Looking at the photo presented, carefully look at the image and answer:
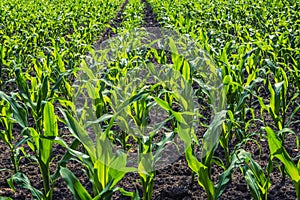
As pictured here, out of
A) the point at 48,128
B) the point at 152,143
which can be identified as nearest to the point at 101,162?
the point at 48,128

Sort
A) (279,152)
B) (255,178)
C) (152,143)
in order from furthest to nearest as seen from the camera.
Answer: (152,143) < (255,178) < (279,152)

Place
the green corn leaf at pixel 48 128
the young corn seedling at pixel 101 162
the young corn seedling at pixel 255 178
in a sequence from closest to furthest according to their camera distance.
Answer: the young corn seedling at pixel 101 162 < the young corn seedling at pixel 255 178 < the green corn leaf at pixel 48 128

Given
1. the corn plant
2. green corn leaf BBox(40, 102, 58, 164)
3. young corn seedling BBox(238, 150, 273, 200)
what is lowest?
young corn seedling BBox(238, 150, 273, 200)

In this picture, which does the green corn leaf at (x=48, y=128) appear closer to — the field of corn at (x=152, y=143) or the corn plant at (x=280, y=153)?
the field of corn at (x=152, y=143)

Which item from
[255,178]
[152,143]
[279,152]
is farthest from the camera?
[152,143]

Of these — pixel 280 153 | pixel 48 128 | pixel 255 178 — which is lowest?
pixel 255 178

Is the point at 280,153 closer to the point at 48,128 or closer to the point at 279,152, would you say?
the point at 279,152

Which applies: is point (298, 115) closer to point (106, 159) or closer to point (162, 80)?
point (162, 80)

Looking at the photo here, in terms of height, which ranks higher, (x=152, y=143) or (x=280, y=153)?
(x=280, y=153)

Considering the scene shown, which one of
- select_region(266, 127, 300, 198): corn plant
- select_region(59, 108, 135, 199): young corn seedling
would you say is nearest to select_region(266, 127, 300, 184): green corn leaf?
select_region(266, 127, 300, 198): corn plant

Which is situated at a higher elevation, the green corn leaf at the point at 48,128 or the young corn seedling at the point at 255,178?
the green corn leaf at the point at 48,128

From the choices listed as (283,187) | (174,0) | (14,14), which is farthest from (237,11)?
(283,187)

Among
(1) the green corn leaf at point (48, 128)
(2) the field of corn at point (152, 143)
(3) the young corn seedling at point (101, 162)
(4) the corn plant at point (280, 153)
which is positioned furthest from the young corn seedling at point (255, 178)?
(1) the green corn leaf at point (48, 128)

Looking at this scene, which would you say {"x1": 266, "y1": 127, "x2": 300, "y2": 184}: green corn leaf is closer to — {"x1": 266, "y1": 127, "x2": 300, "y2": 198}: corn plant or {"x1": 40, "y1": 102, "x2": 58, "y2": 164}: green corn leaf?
{"x1": 266, "y1": 127, "x2": 300, "y2": 198}: corn plant
